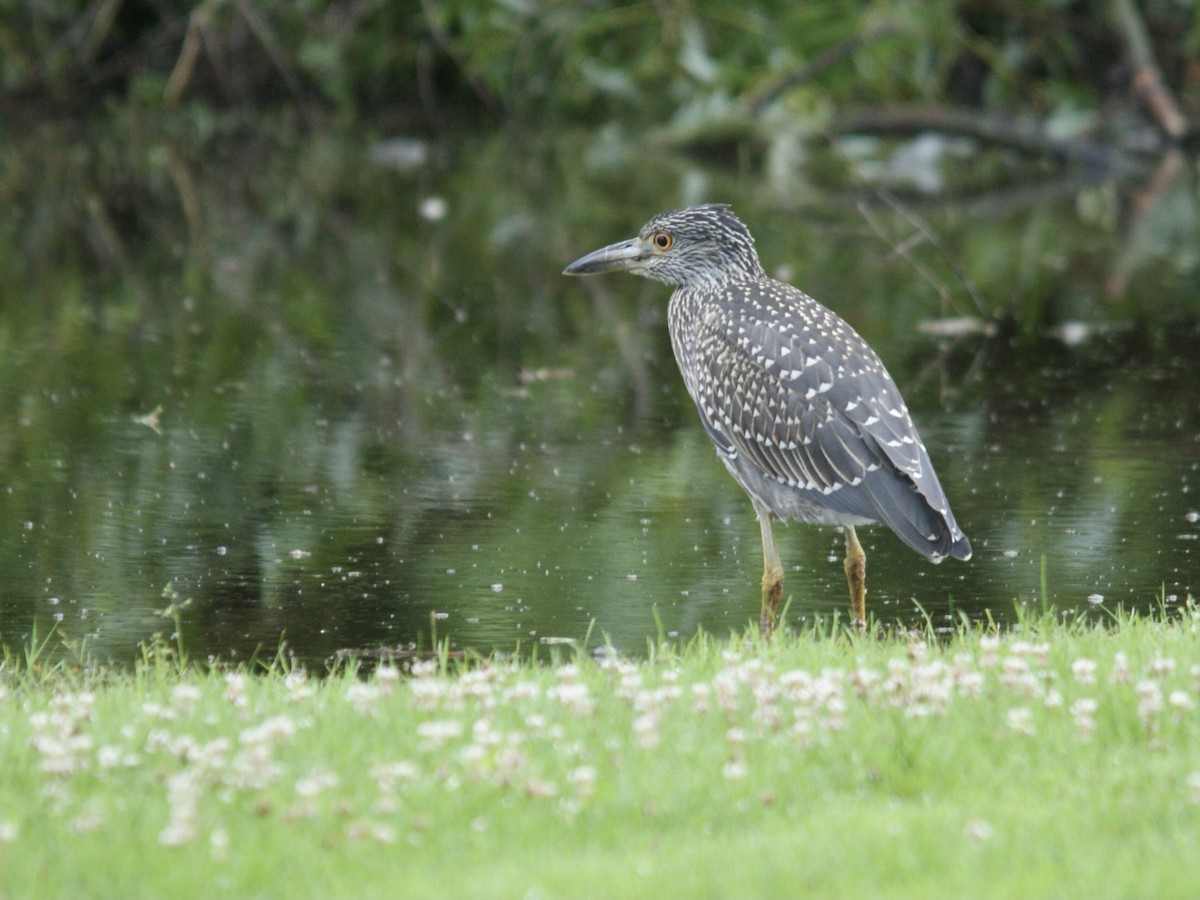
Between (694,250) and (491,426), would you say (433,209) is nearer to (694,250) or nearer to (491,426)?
(491,426)

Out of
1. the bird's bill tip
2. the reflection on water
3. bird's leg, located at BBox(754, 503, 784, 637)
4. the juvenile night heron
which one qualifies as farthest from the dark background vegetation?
the bird's bill tip

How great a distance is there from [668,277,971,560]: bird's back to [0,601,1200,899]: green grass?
130 centimetres

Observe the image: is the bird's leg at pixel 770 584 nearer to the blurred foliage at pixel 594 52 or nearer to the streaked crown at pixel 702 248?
the streaked crown at pixel 702 248

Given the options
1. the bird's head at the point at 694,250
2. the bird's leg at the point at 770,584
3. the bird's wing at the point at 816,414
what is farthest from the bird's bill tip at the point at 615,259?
the bird's leg at the point at 770,584

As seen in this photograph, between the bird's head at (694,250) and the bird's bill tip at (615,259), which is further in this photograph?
the bird's bill tip at (615,259)

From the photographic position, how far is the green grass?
14.5 feet

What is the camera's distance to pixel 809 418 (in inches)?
300

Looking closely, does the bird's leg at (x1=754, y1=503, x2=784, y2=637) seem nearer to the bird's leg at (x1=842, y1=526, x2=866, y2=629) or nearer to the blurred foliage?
the bird's leg at (x1=842, y1=526, x2=866, y2=629)

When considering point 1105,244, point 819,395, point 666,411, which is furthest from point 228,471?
point 1105,244

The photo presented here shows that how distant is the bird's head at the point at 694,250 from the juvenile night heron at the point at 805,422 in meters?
0.14

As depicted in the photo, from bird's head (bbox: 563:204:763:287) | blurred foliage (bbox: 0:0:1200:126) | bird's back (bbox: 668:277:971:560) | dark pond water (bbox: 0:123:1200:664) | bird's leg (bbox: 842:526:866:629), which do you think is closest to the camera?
bird's back (bbox: 668:277:971:560)

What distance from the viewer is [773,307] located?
26.7ft

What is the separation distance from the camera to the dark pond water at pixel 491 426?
27.0 feet

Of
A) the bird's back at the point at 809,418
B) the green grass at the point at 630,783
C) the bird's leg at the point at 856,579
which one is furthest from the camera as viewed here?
the bird's leg at the point at 856,579
